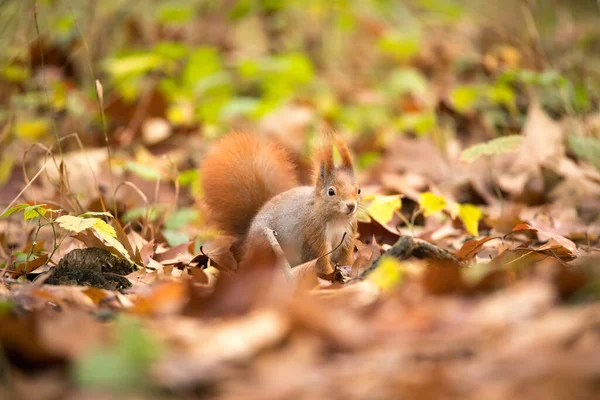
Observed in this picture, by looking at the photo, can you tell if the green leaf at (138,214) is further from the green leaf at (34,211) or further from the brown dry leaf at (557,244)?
the brown dry leaf at (557,244)

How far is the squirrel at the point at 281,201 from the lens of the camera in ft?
9.52

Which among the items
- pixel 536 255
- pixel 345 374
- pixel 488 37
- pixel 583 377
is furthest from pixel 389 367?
pixel 488 37

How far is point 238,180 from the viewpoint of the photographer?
326cm

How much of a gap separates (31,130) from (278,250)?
3379mm

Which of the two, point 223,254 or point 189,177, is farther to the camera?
point 189,177

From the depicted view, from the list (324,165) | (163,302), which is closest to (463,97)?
(324,165)

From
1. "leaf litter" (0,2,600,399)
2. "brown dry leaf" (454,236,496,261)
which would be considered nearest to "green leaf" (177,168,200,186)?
"leaf litter" (0,2,600,399)

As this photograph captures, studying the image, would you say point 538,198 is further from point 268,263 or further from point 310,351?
point 310,351

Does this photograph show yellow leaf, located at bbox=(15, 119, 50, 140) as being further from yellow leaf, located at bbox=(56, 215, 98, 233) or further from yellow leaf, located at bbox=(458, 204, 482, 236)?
yellow leaf, located at bbox=(458, 204, 482, 236)

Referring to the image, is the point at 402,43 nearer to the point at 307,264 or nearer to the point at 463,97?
the point at 463,97

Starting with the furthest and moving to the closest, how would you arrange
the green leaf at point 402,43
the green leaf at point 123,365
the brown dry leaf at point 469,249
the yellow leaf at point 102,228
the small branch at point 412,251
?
the green leaf at point 402,43
the brown dry leaf at point 469,249
the yellow leaf at point 102,228
the small branch at point 412,251
the green leaf at point 123,365

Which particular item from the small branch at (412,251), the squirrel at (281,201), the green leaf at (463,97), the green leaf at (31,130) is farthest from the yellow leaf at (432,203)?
the green leaf at (31,130)

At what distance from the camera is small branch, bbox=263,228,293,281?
2.55 m

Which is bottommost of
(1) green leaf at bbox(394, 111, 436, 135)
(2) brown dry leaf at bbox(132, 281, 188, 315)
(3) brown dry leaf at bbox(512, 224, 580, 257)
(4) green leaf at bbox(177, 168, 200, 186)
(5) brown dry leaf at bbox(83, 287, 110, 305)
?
(1) green leaf at bbox(394, 111, 436, 135)
